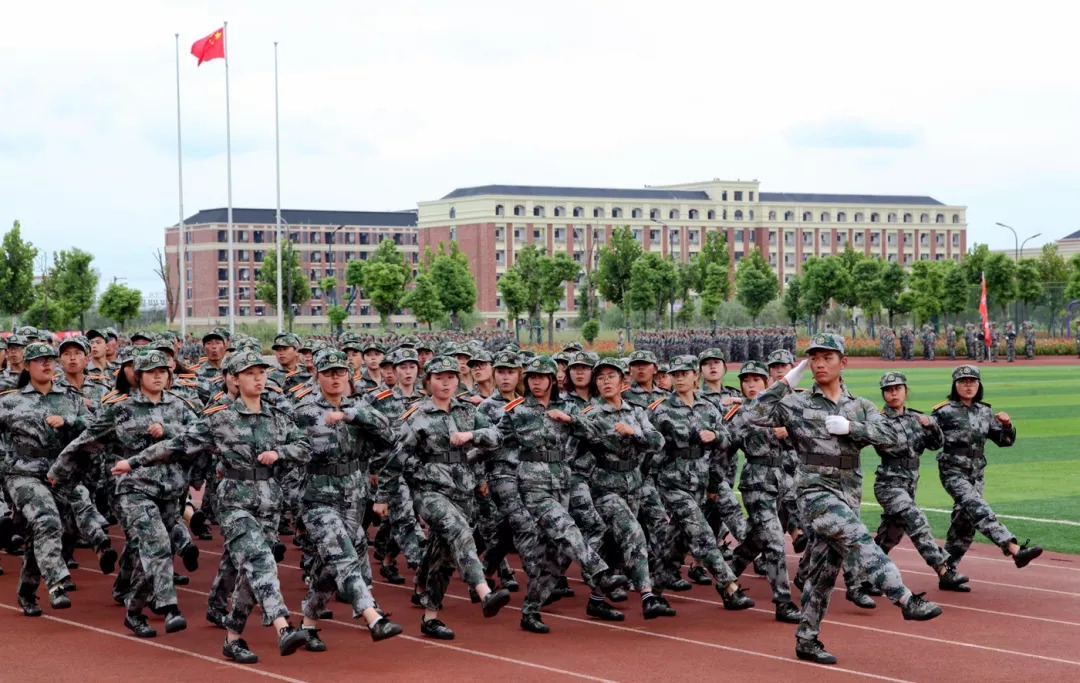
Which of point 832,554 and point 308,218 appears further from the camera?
point 308,218

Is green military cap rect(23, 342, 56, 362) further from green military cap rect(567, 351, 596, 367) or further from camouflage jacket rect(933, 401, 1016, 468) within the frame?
camouflage jacket rect(933, 401, 1016, 468)

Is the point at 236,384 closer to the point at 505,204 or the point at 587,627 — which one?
the point at 587,627

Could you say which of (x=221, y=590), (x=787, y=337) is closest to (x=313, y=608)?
(x=221, y=590)

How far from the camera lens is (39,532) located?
11.2 metres

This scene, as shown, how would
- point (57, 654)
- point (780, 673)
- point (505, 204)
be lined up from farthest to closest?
1. point (505, 204)
2. point (57, 654)
3. point (780, 673)

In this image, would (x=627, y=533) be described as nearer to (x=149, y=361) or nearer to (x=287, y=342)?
(x=149, y=361)

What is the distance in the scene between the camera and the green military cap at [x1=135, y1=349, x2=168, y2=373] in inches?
428

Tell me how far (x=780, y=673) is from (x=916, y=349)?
56385mm

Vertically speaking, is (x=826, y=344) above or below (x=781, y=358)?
above

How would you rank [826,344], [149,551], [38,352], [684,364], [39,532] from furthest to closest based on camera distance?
[684,364]
[38,352]
[39,532]
[149,551]
[826,344]

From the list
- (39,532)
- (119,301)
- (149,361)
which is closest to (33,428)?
(39,532)

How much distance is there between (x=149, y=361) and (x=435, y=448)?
90.2 inches

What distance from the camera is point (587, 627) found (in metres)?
10.8

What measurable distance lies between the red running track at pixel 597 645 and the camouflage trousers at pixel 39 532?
0.33m
